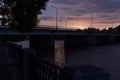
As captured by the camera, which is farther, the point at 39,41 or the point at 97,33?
the point at 97,33

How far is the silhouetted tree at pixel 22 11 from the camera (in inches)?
606

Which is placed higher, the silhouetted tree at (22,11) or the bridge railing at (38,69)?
the silhouetted tree at (22,11)

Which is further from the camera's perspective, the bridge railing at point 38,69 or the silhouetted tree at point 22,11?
the silhouetted tree at point 22,11

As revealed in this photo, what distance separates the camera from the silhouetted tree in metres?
15.4

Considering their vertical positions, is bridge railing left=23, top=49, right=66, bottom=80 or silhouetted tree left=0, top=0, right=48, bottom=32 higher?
silhouetted tree left=0, top=0, right=48, bottom=32

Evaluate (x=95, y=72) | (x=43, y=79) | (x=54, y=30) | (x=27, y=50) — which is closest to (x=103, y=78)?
(x=95, y=72)

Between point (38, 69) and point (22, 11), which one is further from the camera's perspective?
point (22, 11)

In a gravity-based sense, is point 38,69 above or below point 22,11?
below

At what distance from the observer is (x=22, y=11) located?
1550 cm

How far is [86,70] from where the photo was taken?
15.1 ft

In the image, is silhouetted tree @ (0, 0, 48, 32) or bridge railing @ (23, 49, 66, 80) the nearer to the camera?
bridge railing @ (23, 49, 66, 80)

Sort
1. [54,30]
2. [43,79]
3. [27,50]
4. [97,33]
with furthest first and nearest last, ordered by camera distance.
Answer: [97,33]
[54,30]
[27,50]
[43,79]

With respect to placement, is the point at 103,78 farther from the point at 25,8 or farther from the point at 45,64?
the point at 25,8

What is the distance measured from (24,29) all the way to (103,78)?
485 inches
